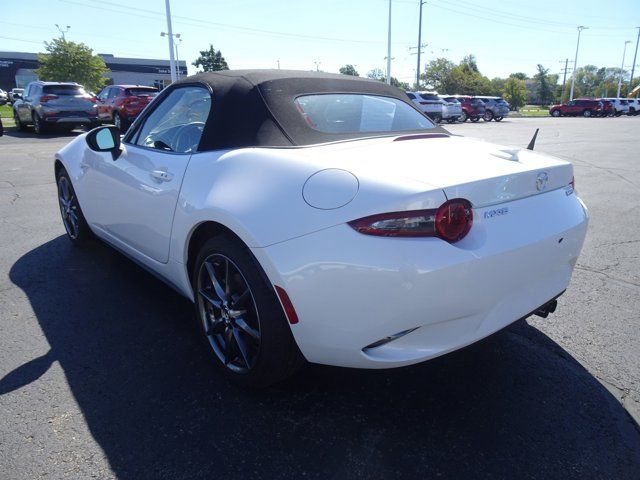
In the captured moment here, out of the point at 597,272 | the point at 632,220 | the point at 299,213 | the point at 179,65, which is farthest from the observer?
the point at 179,65

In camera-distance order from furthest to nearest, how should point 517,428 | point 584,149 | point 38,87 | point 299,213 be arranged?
point 38,87
point 584,149
point 517,428
point 299,213

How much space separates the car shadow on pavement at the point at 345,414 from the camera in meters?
1.91

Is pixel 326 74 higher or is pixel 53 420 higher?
pixel 326 74

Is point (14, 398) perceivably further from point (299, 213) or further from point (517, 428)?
point (517, 428)

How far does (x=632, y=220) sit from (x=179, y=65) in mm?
71801

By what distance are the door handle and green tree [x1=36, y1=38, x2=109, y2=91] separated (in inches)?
1907

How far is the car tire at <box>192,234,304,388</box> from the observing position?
2.11 m

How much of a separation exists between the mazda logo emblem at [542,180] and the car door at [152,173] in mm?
1753

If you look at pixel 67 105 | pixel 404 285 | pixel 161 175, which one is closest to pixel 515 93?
pixel 67 105

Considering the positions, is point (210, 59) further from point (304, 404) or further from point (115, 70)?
point (304, 404)

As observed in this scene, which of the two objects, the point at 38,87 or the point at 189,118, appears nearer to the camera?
the point at 189,118

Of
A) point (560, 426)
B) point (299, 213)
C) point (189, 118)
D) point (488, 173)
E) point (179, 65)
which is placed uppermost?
point (179, 65)

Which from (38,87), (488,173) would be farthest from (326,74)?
(38,87)

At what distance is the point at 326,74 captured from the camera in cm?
317
